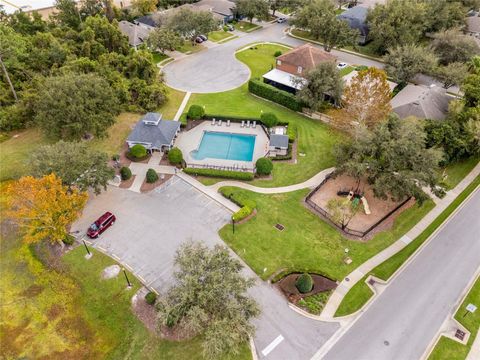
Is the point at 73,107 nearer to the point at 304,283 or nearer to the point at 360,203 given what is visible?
the point at 304,283

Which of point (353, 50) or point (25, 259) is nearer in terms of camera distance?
point (25, 259)

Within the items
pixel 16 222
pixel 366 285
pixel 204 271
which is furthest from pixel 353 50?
pixel 16 222

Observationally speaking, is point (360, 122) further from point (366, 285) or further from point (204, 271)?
point (204, 271)

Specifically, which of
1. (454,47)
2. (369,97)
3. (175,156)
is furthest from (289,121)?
(454,47)

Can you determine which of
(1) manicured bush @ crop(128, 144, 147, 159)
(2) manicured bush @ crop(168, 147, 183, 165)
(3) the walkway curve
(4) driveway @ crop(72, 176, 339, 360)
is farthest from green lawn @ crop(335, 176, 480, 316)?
(1) manicured bush @ crop(128, 144, 147, 159)

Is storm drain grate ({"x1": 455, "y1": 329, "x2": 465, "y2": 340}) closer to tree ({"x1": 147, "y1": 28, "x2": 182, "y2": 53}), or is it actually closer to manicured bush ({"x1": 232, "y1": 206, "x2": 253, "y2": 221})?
manicured bush ({"x1": 232, "y1": 206, "x2": 253, "y2": 221})

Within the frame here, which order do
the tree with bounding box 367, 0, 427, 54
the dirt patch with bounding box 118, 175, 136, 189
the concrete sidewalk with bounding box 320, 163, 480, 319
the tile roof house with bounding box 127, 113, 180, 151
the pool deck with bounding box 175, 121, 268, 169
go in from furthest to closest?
the tree with bounding box 367, 0, 427, 54
the tile roof house with bounding box 127, 113, 180, 151
the pool deck with bounding box 175, 121, 268, 169
the dirt patch with bounding box 118, 175, 136, 189
the concrete sidewalk with bounding box 320, 163, 480, 319
